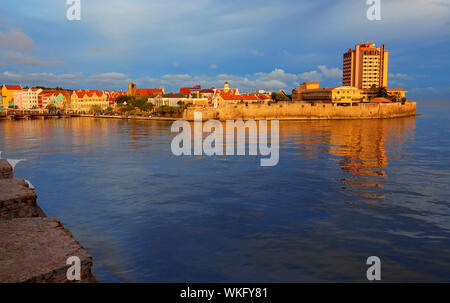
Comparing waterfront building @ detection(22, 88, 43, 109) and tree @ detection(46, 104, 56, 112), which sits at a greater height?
waterfront building @ detection(22, 88, 43, 109)

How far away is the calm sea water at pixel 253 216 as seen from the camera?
8.96 m

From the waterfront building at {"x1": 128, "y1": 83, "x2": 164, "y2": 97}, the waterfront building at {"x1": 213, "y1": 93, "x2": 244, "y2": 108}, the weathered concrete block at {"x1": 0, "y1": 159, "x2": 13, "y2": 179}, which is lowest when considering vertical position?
the weathered concrete block at {"x1": 0, "y1": 159, "x2": 13, "y2": 179}

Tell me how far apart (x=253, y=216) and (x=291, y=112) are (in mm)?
68496

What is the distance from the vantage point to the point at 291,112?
7912 cm

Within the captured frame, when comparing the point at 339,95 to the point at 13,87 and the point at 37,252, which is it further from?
the point at 13,87

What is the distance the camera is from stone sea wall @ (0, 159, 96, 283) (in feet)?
20.6

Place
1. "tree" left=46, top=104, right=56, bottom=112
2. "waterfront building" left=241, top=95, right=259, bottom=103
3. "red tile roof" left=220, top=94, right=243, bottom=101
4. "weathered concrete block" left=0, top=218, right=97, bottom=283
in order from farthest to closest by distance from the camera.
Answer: "tree" left=46, top=104, right=56, bottom=112
"waterfront building" left=241, top=95, right=259, bottom=103
"red tile roof" left=220, top=94, right=243, bottom=101
"weathered concrete block" left=0, top=218, right=97, bottom=283

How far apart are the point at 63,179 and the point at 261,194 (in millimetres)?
10587

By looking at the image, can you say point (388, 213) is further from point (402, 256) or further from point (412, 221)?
point (402, 256)

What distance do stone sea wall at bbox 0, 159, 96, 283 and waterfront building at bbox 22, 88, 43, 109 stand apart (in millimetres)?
129886

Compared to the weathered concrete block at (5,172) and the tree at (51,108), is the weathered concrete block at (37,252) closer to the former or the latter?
the weathered concrete block at (5,172)

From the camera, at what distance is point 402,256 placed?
9547 millimetres

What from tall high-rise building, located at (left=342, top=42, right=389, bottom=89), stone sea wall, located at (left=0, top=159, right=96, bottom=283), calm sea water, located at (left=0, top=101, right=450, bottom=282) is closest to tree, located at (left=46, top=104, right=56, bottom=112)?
calm sea water, located at (left=0, top=101, right=450, bottom=282)

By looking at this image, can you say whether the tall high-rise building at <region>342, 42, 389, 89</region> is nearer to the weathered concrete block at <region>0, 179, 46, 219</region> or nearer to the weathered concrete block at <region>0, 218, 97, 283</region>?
the weathered concrete block at <region>0, 179, 46, 219</region>
